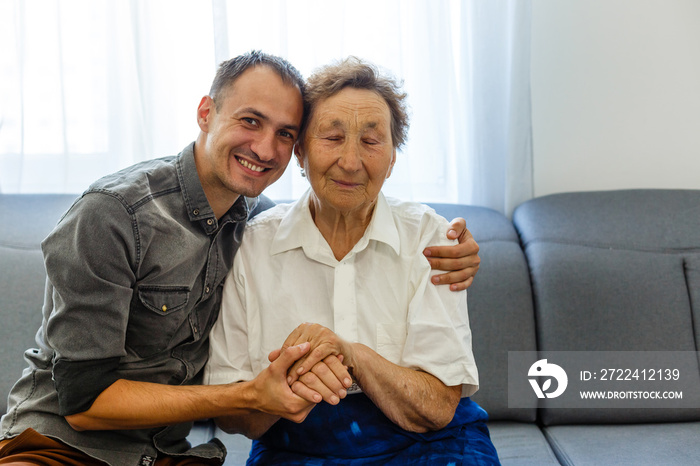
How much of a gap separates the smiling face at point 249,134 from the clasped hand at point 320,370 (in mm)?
391

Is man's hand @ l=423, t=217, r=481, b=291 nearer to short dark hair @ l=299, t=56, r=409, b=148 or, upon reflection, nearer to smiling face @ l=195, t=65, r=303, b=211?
short dark hair @ l=299, t=56, r=409, b=148

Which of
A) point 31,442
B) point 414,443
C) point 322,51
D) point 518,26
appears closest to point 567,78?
point 518,26

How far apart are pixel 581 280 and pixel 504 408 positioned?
50cm

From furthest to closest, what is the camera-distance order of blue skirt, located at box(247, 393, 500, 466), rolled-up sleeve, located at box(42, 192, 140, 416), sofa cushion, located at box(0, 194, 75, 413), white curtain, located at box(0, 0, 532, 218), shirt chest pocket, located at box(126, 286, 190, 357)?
white curtain, located at box(0, 0, 532, 218) < sofa cushion, located at box(0, 194, 75, 413) < blue skirt, located at box(247, 393, 500, 466) < shirt chest pocket, located at box(126, 286, 190, 357) < rolled-up sleeve, located at box(42, 192, 140, 416)

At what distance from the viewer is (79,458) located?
143 centimetres

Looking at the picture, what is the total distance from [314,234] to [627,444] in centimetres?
119

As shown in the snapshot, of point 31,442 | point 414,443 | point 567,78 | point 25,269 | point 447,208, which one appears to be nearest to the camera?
point 31,442

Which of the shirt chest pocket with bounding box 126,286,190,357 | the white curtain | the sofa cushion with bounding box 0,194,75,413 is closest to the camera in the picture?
the shirt chest pocket with bounding box 126,286,190,357

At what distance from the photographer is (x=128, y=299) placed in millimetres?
1363

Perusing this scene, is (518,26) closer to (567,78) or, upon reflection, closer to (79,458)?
(567,78)

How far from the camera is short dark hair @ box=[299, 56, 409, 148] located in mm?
1531

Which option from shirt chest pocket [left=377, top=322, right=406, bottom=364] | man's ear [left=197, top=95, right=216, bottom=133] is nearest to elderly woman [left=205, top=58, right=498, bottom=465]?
shirt chest pocket [left=377, top=322, right=406, bottom=364]

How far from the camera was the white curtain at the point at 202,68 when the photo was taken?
7.84 feet

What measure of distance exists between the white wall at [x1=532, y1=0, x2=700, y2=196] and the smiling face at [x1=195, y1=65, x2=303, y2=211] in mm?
1358
